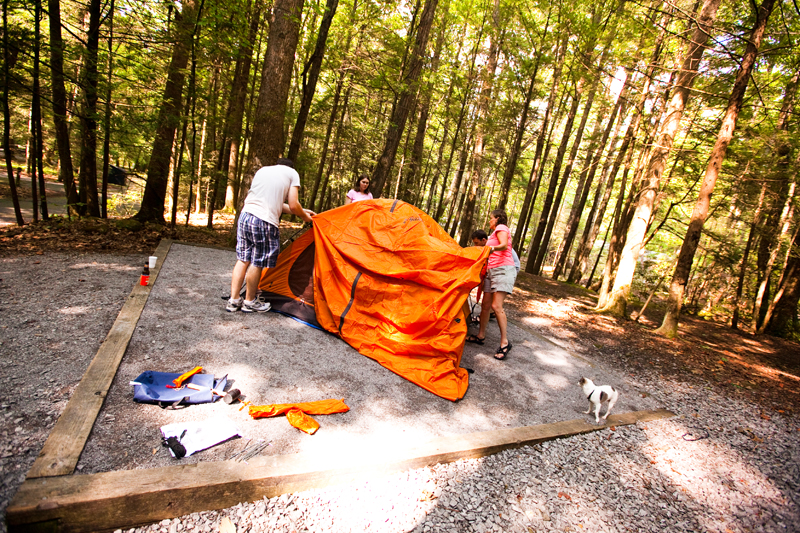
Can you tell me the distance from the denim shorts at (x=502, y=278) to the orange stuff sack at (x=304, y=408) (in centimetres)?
283

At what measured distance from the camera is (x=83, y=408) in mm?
2311

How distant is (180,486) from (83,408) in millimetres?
1035

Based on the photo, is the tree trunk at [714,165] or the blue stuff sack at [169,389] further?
the tree trunk at [714,165]

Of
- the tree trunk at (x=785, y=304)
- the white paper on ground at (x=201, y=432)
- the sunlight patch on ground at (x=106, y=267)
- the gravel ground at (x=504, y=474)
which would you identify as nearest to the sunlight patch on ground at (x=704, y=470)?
the gravel ground at (x=504, y=474)

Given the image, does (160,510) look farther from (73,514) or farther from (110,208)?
(110,208)

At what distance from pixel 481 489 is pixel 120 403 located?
8.80ft

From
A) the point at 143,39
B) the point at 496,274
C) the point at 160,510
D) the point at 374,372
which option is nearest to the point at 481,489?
the point at 374,372

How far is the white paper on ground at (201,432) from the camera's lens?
226 centimetres

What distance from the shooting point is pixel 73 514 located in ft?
5.53

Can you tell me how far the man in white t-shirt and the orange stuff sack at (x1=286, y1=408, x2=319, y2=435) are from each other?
2.20 metres

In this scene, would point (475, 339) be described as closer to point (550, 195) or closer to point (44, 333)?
point (44, 333)

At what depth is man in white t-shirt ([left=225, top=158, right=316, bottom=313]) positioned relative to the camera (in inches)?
170

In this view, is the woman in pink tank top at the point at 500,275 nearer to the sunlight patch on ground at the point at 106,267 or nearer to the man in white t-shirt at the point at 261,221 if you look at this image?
the man in white t-shirt at the point at 261,221

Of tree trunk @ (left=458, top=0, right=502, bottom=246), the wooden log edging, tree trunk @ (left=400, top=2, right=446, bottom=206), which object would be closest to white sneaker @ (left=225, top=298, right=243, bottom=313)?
the wooden log edging
